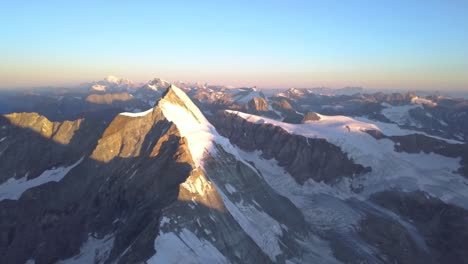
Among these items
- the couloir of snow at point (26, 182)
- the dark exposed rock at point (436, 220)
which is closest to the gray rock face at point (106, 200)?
the couloir of snow at point (26, 182)

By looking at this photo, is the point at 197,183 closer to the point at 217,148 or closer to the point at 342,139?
the point at 217,148

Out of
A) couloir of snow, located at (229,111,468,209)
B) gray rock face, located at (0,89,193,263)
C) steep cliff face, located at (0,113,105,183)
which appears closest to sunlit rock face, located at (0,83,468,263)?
gray rock face, located at (0,89,193,263)

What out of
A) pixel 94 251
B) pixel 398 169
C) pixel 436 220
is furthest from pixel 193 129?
pixel 398 169

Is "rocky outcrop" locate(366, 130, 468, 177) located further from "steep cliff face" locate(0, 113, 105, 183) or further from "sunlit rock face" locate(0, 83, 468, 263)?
"steep cliff face" locate(0, 113, 105, 183)

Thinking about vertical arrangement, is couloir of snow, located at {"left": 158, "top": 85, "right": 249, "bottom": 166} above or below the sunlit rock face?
above

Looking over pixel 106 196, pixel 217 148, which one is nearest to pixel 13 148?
pixel 106 196

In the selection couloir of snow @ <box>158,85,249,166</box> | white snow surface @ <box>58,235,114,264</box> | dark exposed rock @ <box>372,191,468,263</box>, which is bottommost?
dark exposed rock @ <box>372,191,468,263</box>

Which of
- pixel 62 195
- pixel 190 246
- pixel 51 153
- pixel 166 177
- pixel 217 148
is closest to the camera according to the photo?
pixel 190 246

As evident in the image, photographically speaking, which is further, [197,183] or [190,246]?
[197,183]
